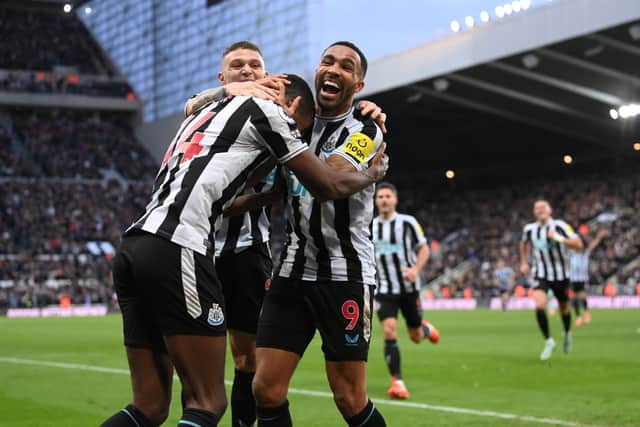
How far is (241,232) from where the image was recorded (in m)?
6.26

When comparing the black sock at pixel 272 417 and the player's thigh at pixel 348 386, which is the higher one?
the player's thigh at pixel 348 386

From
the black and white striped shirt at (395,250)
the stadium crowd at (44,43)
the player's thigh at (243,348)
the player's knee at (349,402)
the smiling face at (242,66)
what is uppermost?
the stadium crowd at (44,43)

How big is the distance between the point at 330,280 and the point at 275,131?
3.81 ft

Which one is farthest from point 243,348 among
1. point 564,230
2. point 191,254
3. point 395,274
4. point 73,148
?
point 73,148

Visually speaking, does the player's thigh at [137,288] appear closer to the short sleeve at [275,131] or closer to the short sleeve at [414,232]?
the short sleeve at [275,131]

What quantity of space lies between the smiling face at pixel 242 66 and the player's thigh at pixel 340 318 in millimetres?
1508

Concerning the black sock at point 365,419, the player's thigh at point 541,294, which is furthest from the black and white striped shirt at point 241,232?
the player's thigh at point 541,294

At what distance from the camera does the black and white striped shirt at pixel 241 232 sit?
6199 millimetres

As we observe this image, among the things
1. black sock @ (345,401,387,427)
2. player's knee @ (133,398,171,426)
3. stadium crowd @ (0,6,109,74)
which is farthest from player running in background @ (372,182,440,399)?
stadium crowd @ (0,6,109,74)

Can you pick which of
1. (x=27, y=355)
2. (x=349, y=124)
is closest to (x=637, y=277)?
(x=27, y=355)

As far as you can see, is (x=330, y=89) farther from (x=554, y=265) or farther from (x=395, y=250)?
(x=554, y=265)

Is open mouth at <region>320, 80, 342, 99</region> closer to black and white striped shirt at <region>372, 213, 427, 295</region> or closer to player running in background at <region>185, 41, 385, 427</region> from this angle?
player running in background at <region>185, 41, 385, 427</region>

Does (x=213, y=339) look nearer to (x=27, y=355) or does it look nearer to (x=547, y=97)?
(x=27, y=355)

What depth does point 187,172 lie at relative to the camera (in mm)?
4254
